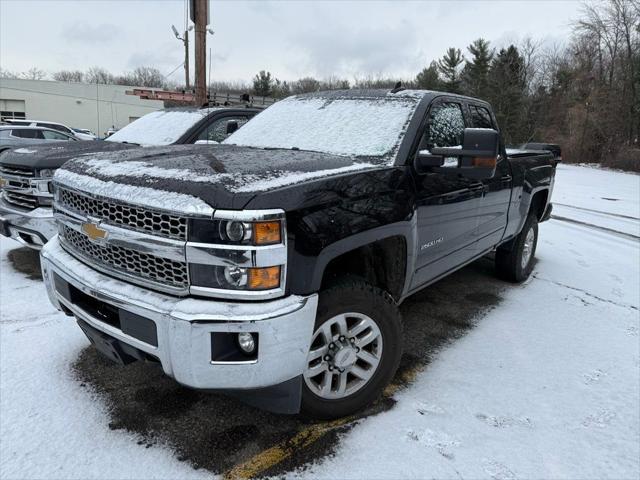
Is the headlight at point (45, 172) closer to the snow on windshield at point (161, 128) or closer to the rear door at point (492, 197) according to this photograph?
the snow on windshield at point (161, 128)

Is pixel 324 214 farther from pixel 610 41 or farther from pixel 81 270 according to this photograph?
pixel 610 41

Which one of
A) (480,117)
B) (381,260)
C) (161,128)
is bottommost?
(381,260)

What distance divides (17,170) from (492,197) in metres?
4.66

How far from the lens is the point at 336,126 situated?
338cm

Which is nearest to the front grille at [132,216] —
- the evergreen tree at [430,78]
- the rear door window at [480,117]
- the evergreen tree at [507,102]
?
the rear door window at [480,117]

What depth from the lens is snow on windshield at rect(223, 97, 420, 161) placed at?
3.08m

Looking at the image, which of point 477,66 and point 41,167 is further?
point 477,66

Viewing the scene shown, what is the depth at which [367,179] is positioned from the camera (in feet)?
8.31

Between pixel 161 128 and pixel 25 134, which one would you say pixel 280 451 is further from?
pixel 25 134

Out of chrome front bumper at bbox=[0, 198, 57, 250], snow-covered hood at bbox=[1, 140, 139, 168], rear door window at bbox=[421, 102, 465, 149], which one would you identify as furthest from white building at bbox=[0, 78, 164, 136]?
rear door window at bbox=[421, 102, 465, 149]

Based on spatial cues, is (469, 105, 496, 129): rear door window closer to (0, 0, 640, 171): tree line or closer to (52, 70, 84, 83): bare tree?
(0, 0, 640, 171): tree line

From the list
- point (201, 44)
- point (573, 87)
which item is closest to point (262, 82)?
point (573, 87)

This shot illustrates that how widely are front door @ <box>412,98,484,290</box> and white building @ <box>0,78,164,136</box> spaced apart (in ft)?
160

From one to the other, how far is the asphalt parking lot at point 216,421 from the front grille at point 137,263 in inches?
18.4
